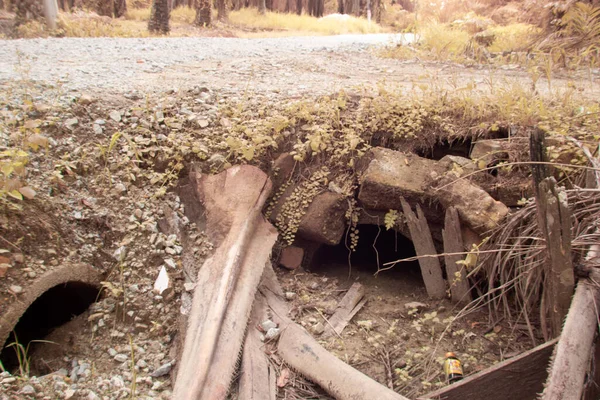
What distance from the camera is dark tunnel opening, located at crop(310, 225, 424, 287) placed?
4.56 metres

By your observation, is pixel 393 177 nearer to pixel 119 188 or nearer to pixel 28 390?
pixel 119 188

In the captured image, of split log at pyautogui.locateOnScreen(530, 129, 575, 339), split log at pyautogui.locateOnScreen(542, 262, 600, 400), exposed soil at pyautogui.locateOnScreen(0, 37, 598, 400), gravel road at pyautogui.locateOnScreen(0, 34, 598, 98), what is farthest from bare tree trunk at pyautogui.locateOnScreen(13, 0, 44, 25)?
split log at pyautogui.locateOnScreen(542, 262, 600, 400)

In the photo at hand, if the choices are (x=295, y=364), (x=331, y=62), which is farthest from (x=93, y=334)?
(x=331, y=62)

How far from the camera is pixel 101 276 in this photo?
3311mm

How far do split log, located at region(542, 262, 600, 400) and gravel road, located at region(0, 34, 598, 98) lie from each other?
260 centimetres

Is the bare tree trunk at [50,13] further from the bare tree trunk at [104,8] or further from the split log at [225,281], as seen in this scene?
the split log at [225,281]

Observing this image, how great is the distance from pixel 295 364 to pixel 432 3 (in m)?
15.7

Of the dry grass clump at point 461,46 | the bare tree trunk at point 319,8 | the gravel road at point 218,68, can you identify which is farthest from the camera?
the bare tree trunk at point 319,8

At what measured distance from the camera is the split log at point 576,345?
197 centimetres

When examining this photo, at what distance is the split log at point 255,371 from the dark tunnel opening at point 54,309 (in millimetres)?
1155

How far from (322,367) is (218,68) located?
4.22 meters

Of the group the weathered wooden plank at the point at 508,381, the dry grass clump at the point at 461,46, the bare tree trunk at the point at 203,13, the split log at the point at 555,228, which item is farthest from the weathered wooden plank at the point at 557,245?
the bare tree trunk at the point at 203,13

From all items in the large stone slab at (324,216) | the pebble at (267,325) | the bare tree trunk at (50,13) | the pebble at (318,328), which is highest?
the bare tree trunk at (50,13)

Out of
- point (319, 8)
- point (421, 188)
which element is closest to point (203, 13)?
point (319, 8)
